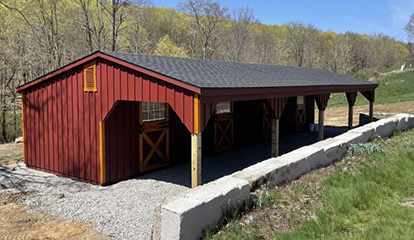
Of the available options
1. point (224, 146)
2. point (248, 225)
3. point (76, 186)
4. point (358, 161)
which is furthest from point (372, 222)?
point (224, 146)

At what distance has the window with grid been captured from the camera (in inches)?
327

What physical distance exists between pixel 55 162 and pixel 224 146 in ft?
15.5

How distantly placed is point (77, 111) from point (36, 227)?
3.07 metres

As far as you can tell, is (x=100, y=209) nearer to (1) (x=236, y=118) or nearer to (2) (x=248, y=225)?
(2) (x=248, y=225)

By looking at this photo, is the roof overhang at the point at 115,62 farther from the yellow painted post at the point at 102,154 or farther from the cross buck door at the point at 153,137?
the cross buck door at the point at 153,137

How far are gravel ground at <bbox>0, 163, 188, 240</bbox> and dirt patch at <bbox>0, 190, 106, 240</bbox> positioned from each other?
7.0 inches

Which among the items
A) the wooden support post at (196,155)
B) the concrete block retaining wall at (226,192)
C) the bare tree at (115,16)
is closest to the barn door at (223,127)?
the concrete block retaining wall at (226,192)

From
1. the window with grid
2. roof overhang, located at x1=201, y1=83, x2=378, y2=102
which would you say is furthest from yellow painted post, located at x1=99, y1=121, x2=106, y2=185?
roof overhang, located at x1=201, y1=83, x2=378, y2=102

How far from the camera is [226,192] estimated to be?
4445mm

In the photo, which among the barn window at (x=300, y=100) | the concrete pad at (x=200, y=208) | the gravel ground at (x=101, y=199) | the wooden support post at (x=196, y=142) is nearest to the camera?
the concrete pad at (x=200, y=208)

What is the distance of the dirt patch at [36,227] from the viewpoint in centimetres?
504

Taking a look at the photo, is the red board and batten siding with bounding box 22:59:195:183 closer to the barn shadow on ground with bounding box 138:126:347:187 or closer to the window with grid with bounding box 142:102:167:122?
the window with grid with bounding box 142:102:167:122

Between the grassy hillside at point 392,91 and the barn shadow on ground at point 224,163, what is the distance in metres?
15.1

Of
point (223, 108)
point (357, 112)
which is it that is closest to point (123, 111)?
point (223, 108)
